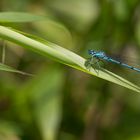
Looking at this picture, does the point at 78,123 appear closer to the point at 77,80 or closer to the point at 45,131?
the point at 77,80

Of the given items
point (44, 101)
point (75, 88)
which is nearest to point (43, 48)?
point (44, 101)

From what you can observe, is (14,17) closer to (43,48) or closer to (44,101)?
(43,48)

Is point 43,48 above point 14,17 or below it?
below

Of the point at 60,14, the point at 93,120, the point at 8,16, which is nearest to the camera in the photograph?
the point at 8,16

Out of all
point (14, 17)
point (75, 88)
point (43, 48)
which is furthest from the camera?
point (75, 88)

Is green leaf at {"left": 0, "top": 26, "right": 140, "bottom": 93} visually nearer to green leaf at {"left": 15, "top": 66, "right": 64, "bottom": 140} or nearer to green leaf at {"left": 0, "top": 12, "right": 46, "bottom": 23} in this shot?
green leaf at {"left": 0, "top": 12, "right": 46, "bottom": 23}

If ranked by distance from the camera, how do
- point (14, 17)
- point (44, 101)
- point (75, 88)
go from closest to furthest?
point (14, 17) → point (44, 101) → point (75, 88)

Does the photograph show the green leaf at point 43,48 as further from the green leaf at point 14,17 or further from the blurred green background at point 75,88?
the blurred green background at point 75,88

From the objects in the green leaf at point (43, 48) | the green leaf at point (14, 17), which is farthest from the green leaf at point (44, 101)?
the green leaf at point (43, 48)

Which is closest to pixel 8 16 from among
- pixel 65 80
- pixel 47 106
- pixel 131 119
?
pixel 47 106
